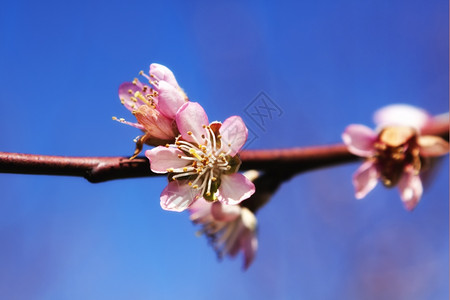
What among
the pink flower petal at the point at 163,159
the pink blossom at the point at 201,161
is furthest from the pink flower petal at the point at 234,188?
the pink flower petal at the point at 163,159

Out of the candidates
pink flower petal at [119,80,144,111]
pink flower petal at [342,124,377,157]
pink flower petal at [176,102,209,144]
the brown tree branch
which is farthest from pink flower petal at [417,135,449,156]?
pink flower petal at [119,80,144,111]

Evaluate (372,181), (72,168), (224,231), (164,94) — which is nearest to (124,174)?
(72,168)

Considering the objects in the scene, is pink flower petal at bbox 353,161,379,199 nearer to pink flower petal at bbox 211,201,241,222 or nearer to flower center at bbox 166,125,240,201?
pink flower petal at bbox 211,201,241,222

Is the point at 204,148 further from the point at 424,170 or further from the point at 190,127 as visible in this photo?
the point at 424,170

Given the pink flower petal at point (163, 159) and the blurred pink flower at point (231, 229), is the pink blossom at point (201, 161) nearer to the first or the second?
the pink flower petal at point (163, 159)

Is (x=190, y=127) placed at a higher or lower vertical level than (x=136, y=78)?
lower

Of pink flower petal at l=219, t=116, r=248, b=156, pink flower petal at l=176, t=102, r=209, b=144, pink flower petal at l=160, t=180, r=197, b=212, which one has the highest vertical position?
pink flower petal at l=176, t=102, r=209, b=144

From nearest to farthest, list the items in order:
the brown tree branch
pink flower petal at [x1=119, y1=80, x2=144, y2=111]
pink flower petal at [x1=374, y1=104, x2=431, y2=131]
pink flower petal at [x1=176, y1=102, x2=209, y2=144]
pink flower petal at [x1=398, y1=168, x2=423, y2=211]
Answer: the brown tree branch → pink flower petal at [x1=176, y1=102, x2=209, y2=144] → pink flower petal at [x1=119, y1=80, x2=144, y2=111] → pink flower petal at [x1=398, y1=168, x2=423, y2=211] → pink flower petal at [x1=374, y1=104, x2=431, y2=131]
